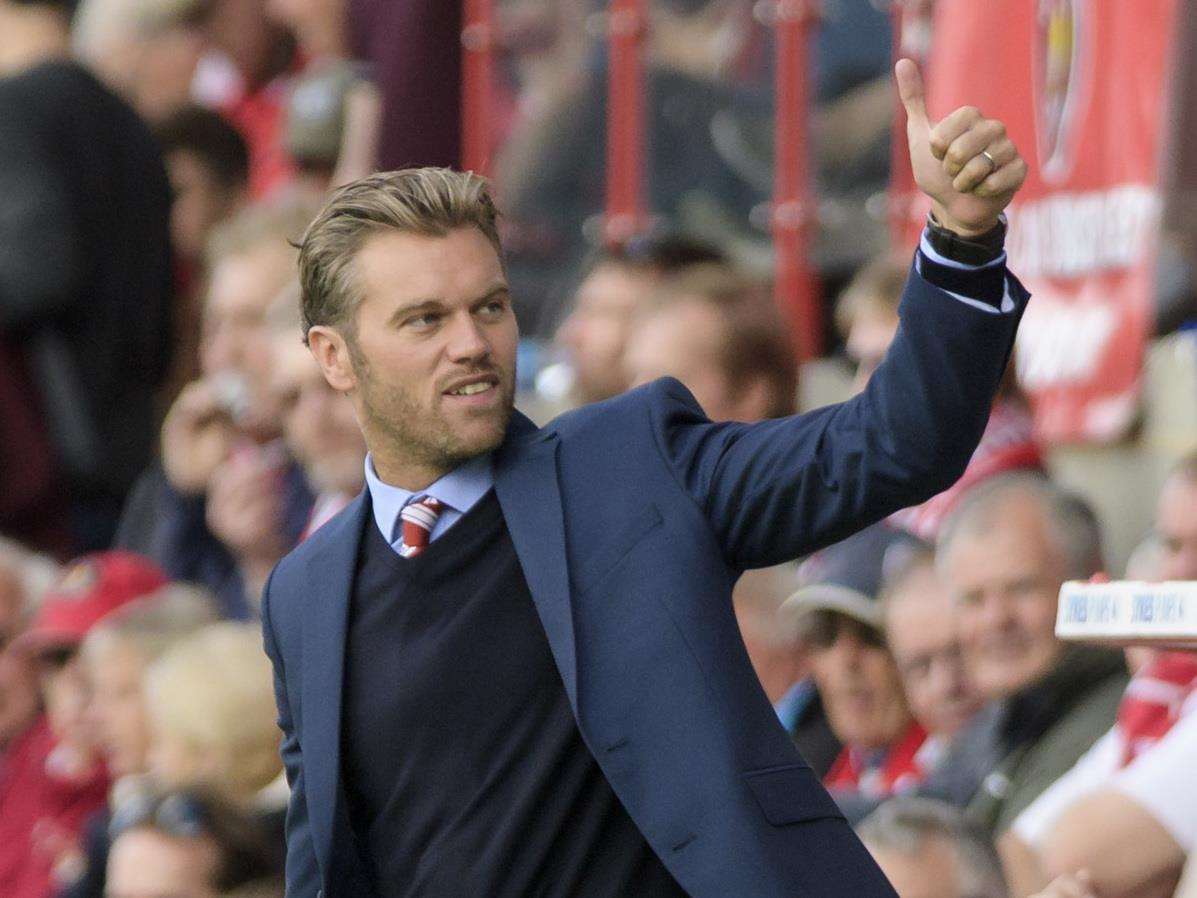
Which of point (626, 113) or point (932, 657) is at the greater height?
point (626, 113)

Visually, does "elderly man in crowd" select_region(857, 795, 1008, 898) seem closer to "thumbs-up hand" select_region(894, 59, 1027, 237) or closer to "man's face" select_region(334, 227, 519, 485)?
"man's face" select_region(334, 227, 519, 485)

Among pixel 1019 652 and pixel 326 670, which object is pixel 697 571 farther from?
pixel 1019 652

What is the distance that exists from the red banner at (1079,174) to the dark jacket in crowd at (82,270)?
7.81ft

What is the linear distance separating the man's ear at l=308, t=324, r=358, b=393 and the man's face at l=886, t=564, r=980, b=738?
1842mm

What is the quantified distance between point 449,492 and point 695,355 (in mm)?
2096

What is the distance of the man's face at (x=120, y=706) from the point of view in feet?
20.0

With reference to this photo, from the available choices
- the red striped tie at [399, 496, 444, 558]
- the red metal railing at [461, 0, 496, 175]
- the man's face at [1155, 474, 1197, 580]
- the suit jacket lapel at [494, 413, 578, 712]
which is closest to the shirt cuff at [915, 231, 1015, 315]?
the suit jacket lapel at [494, 413, 578, 712]

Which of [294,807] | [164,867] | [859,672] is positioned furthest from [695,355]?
[294,807]

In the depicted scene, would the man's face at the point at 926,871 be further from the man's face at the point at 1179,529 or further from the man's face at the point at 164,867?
the man's face at the point at 164,867

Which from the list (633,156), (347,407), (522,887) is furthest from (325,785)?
(633,156)

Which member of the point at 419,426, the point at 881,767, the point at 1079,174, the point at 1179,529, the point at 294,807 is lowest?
the point at 881,767

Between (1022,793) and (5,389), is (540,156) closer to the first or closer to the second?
(5,389)

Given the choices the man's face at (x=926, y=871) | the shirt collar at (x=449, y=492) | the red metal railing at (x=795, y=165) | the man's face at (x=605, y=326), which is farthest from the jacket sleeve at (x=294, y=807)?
the red metal railing at (x=795, y=165)

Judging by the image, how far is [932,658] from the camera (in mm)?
4734
